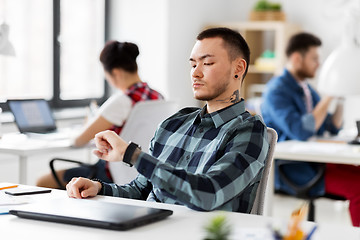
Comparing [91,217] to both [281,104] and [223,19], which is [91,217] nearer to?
[281,104]

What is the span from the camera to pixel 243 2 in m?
6.42

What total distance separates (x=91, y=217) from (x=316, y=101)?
3.17m

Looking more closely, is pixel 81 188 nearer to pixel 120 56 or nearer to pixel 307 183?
pixel 120 56

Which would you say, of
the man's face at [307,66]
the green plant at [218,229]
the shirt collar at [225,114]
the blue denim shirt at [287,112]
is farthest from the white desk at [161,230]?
the man's face at [307,66]

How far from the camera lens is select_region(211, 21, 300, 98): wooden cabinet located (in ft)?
19.1

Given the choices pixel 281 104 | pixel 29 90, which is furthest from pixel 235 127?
pixel 29 90

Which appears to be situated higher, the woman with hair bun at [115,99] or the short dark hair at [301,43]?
the short dark hair at [301,43]

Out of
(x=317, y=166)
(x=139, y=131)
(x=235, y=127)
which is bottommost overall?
(x=317, y=166)

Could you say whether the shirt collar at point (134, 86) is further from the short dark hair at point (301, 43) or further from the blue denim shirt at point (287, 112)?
the short dark hair at point (301, 43)

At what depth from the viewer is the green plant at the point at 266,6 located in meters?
5.91

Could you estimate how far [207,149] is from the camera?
1838 millimetres

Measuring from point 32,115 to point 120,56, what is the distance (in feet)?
2.63

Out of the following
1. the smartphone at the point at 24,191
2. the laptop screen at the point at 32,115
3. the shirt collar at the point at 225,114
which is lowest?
the laptop screen at the point at 32,115

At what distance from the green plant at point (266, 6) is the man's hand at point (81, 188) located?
4.43m
